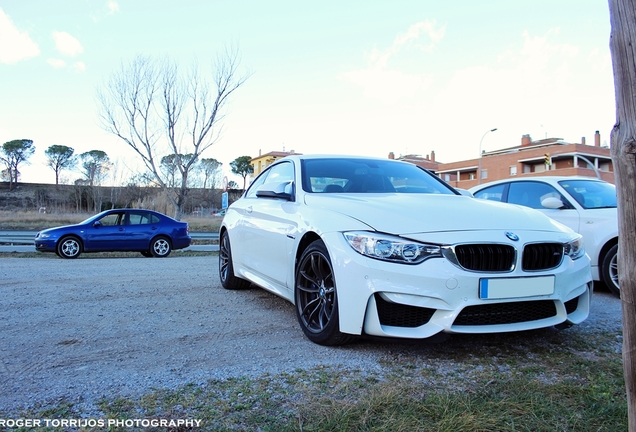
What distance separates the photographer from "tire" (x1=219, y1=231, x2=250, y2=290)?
5598mm

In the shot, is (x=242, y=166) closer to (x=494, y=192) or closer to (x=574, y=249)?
(x=494, y=192)

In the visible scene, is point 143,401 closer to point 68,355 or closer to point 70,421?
point 70,421

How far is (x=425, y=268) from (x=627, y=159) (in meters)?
1.49

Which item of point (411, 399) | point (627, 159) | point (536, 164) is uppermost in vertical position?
point (536, 164)

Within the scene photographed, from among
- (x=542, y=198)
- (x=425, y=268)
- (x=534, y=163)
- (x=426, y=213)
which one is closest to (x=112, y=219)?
(x=542, y=198)

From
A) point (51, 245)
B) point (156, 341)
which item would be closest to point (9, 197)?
point (51, 245)

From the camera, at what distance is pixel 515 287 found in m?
2.95

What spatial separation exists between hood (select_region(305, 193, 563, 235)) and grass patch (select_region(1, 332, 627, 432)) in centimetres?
84

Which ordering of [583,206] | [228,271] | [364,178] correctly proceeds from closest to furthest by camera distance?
[364,178] → [228,271] → [583,206]

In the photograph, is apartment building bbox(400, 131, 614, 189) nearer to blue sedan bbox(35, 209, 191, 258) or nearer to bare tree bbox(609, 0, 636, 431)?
blue sedan bbox(35, 209, 191, 258)

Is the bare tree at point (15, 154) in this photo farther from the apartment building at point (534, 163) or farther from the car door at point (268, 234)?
the car door at point (268, 234)

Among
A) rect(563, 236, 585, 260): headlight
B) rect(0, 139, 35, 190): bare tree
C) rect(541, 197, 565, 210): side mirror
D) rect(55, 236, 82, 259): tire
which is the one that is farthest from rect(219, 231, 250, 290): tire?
rect(0, 139, 35, 190): bare tree

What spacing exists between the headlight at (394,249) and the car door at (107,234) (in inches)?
431

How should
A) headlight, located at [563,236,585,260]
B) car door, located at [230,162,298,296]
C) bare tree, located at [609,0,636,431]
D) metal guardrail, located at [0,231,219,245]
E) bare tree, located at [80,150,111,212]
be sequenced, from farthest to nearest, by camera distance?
bare tree, located at [80,150,111,212] → metal guardrail, located at [0,231,219,245] → car door, located at [230,162,298,296] → headlight, located at [563,236,585,260] → bare tree, located at [609,0,636,431]
